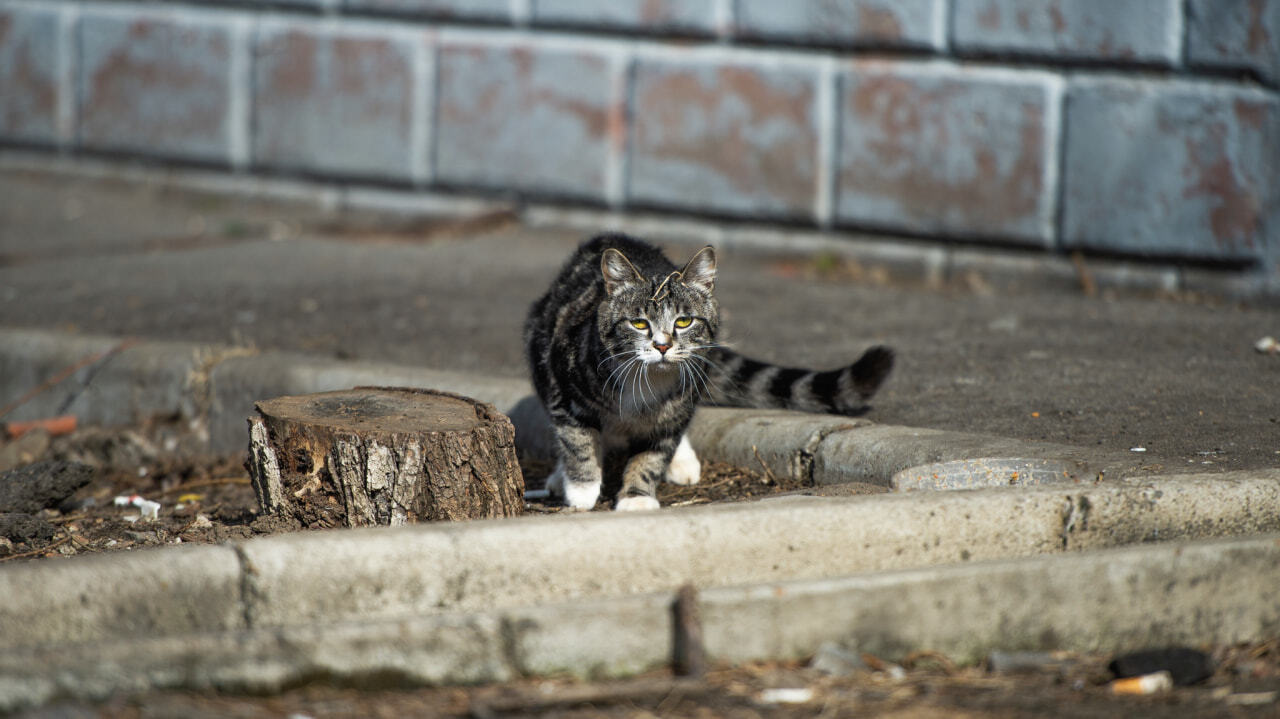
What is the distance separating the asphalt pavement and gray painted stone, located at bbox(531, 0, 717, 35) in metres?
1.14

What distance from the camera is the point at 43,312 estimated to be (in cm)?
594

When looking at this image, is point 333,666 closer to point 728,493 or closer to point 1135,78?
point 728,493

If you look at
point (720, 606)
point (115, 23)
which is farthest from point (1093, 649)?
point (115, 23)

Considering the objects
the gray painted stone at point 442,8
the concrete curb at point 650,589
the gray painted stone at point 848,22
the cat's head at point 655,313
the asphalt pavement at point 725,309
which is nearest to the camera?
the concrete curb at point 650,589

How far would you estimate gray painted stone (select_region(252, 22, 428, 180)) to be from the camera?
772 centimetres

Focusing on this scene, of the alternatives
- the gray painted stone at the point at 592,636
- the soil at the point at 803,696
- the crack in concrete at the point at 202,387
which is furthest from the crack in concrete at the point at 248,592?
the crack in concrete at the point at 202,387

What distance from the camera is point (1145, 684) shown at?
2506 mm

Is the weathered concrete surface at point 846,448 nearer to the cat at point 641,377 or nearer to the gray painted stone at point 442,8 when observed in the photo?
the cat at point 641,377

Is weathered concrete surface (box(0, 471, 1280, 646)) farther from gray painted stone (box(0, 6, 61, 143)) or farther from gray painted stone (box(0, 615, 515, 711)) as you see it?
gray painted stone (box(0, 6, 61, 143))

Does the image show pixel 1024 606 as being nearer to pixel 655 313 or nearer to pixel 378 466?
pixel 655 313

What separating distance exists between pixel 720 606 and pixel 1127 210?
436 cm

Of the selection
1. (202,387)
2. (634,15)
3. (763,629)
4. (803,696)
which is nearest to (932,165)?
(634,15)

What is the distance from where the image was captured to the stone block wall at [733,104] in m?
5.89

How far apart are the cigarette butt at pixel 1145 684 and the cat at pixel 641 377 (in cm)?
140
